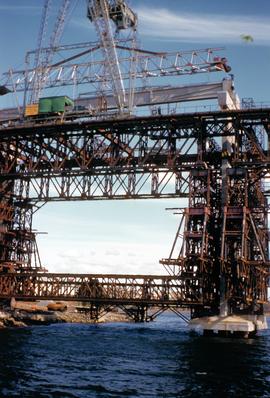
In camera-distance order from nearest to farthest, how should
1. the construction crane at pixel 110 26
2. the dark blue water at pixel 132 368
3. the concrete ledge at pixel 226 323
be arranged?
1. the dark blue water at pixel 132 368
2. the concrete ledge at pixel 226 323
3. the construction crane at pixel 110 26

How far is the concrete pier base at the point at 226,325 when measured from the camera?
44438 mm

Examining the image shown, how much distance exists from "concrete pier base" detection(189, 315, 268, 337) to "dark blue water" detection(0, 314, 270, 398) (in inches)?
130

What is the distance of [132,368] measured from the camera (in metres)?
27.7

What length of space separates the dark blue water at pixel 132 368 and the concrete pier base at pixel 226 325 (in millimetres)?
3297

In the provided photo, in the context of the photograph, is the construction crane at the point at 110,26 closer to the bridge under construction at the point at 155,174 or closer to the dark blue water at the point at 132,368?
the bridge under construction at the point at 155,174

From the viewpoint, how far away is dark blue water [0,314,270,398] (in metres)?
22.0

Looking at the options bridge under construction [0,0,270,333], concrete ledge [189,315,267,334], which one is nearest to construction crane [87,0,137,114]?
bridge under construction [0,0,270,333]

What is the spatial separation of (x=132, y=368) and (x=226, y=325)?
1894 centimetres

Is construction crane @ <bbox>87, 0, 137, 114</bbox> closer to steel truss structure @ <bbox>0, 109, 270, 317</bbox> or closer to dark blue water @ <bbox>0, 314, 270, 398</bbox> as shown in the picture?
steel truss structure @ <bbox>0, 109, 270, 317</bbox>

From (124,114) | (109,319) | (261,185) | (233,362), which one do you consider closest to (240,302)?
(233,362)

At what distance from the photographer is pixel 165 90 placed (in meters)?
59.3

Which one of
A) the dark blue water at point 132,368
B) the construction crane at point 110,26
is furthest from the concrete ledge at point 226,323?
the construction crane at point 110,26

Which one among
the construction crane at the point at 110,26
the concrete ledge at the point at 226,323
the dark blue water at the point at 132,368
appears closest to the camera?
the dark blue water at the point at 132,368

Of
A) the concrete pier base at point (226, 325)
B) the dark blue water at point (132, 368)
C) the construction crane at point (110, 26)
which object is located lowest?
the dark blue water at point (132, 368)
